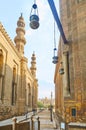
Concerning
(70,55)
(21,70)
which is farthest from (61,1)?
(21,70)

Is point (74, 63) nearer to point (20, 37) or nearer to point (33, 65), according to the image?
point (20, 37)

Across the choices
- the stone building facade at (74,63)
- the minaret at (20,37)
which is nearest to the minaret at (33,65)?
the minaret at (20,37)

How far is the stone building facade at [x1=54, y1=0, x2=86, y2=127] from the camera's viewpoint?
531 cm

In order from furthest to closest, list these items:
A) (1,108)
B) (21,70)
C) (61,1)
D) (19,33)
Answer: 1. (19,33)
2. (21,70)
3. (1,108)
4. (61,1)

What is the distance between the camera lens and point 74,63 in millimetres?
5598

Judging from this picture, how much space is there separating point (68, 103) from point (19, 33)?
21.3 metres

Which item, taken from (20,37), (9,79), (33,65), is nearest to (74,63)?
(9,79)

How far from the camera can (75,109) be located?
17.5 feet

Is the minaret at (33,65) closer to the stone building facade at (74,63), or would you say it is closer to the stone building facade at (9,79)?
the stone building facade at (9,79)

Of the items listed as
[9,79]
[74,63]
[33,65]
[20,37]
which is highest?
[20,37]

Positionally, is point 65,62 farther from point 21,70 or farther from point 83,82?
point 21,70

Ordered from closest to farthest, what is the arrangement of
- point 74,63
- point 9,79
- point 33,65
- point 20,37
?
point 74,63 < point 9,79 < point 20,37 < point 33,65

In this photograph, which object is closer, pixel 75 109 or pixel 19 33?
pixel 75 109

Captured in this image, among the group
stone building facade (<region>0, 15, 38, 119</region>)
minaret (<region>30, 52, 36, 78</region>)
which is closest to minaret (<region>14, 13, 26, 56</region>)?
stone building facade (<region>0, 15, 38, 119</region>)
